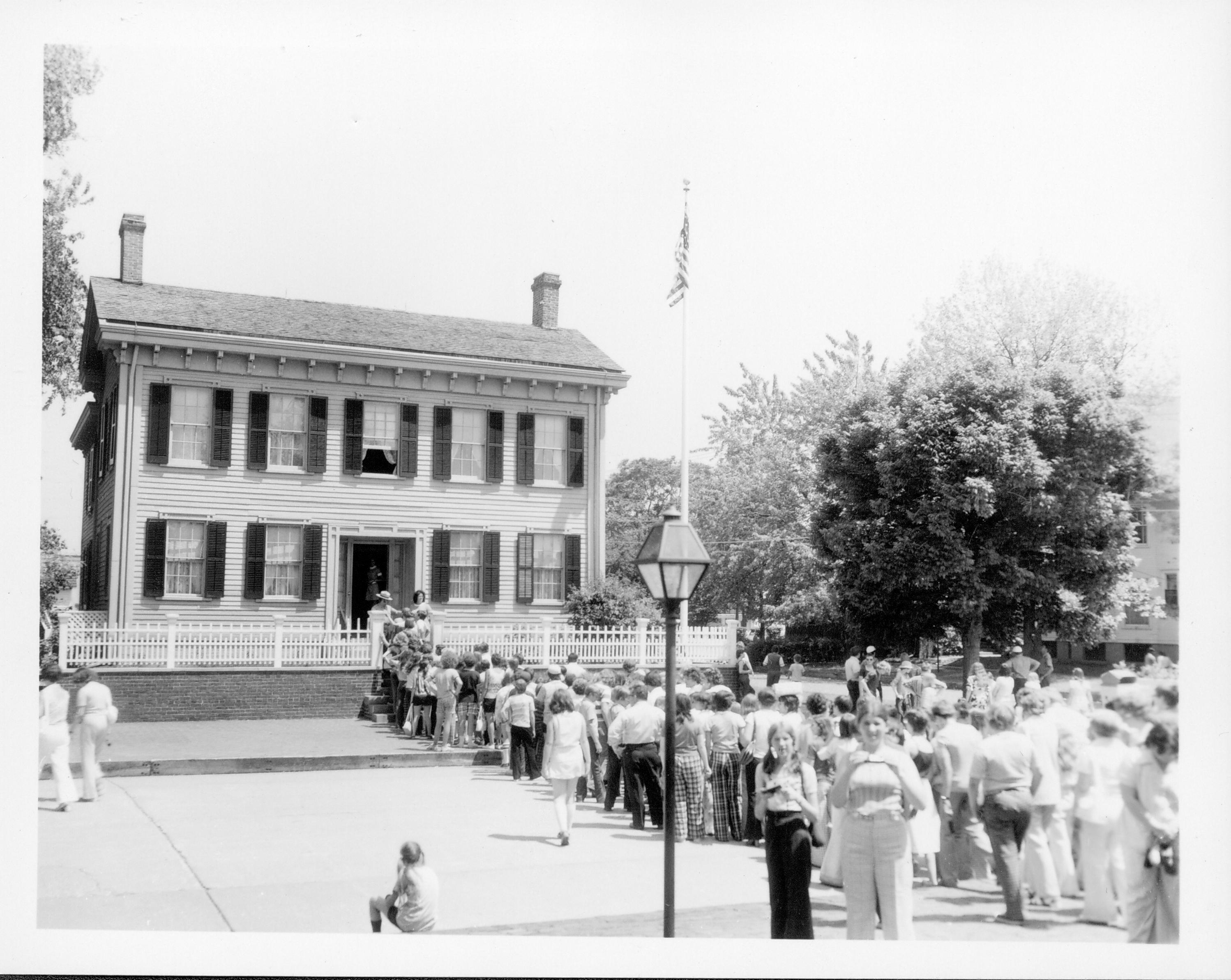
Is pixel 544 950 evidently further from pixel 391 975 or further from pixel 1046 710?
pixel 1046 710

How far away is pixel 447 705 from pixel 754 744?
225 inches

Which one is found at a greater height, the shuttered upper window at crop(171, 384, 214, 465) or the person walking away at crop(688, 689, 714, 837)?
the shuttered upper window at crop(171, 384, 214, 465)

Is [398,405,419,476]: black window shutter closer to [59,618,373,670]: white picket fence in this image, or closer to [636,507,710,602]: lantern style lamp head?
[59,618,373,670]: white picket fence

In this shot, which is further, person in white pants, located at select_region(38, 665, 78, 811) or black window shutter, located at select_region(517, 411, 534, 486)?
black window shutter, located at select_region(517, 411, 534, 486)

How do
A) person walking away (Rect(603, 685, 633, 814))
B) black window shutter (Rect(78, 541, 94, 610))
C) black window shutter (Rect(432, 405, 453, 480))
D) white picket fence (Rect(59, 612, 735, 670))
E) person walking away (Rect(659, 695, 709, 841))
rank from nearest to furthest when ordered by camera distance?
person walking away (Rect(659, 695, 709, 841)) → person walking away (Rect(603, 685, 633, 814)) → white picket fence (Rect(59, 612, 735, 670)) → black window shutter (Rect(432, 405, 453, 480)) → black window shutter (Rect(78, 541, 94, 610))

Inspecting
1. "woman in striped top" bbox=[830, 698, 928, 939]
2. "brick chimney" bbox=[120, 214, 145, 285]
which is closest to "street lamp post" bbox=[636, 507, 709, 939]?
"woman in striped top" bbox=[830, 698, 928, 939]

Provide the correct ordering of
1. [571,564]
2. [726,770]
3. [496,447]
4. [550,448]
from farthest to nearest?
[571,564] → [550,448] → [496,447] → [726,770]

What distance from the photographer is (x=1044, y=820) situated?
714 centimetres

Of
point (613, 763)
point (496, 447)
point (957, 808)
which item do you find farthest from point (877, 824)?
point (496, 447)

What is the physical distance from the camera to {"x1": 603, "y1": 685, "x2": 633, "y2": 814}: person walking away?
10.8 metres

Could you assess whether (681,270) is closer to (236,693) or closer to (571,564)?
(571,564)

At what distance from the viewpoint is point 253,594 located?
18.5 meters

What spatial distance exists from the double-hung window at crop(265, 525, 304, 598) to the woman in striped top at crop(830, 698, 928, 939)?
1405 centimetres

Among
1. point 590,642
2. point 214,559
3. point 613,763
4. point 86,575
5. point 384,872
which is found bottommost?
point 384,872
